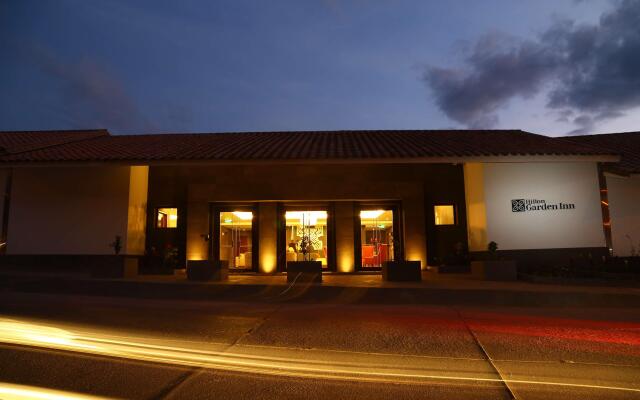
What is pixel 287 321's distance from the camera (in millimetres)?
6465

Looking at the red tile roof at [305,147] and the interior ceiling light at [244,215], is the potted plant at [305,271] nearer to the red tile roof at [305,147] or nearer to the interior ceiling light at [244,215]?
the red tile roof at [305,147]

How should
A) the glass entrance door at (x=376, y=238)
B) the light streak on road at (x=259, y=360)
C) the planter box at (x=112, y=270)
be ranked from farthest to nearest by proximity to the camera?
the glass entrance door at (x=376, y=238)
the planter box at (x=112, y=270)
the light streak on road at (x=259, y=360)

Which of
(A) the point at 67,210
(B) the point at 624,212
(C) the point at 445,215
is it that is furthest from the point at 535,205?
(A) the point at 67,210

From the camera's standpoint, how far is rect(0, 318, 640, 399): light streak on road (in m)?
4.01

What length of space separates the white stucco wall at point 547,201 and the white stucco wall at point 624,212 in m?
0.42

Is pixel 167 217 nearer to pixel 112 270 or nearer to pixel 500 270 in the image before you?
pixel 112 270

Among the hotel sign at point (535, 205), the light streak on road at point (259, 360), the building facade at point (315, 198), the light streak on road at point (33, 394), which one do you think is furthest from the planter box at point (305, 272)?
the light streak on road at point (33, 394)

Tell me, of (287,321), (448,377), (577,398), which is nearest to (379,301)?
(287,321)

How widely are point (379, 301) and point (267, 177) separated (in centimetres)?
760

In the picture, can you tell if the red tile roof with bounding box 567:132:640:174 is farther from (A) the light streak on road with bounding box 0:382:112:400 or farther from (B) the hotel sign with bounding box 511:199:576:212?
(A) the light streak on road with bounding box 0:382:112:400

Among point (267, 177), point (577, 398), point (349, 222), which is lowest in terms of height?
point (577, 398)

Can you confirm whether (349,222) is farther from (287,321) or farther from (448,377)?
(448,377)

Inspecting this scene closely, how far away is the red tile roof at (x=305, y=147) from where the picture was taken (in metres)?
11.0

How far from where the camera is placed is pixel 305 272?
10664 mm
